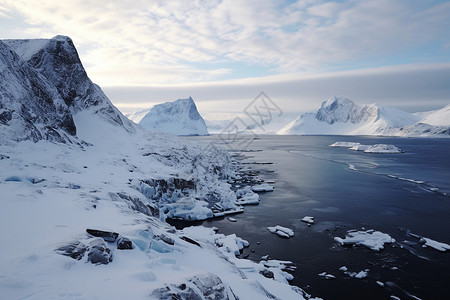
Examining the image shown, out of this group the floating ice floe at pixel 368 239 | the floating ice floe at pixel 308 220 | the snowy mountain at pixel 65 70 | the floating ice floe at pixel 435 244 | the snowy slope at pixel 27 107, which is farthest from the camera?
the snowy mountain at pixel 65 70

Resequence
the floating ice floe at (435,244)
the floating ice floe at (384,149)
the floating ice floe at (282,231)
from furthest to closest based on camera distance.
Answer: the floating ice floe at (384,149)
the floating ice floe at (282,231)
the floating ice floe at (435,244)

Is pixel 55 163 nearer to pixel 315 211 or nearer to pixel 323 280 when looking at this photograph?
pixel 323 280

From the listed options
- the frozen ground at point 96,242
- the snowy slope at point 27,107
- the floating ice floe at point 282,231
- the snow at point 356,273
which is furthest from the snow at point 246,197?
the snowy slope at point 27,107

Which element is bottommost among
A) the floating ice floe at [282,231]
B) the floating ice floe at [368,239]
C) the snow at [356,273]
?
the snow at [356,273]

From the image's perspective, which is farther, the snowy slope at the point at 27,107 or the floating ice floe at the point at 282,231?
the floating ice floe at the point at 282,231

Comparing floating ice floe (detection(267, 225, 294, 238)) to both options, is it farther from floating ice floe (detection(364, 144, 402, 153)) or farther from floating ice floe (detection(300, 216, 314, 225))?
floating ice floe (detection(364, 144, 402, 153))

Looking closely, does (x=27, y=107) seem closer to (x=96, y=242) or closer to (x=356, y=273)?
(x=96, y=242)

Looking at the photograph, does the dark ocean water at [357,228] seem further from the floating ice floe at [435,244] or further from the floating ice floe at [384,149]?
the floating ice floe at [384,149]

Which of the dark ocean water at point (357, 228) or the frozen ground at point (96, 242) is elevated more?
the frozen ground at point (96, 242)
